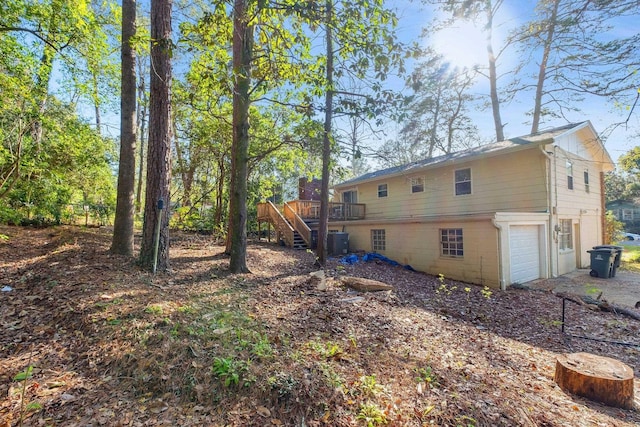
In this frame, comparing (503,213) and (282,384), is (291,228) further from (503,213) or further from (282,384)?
Answer: (282,384)

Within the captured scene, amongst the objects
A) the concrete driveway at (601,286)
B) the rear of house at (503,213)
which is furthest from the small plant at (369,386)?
the concrete driveway at (601,286)

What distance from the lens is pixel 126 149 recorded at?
19.5 ft

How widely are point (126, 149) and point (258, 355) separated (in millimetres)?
5383

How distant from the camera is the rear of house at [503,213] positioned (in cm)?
842

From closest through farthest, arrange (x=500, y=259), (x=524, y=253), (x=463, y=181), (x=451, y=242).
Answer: (x=500, y=259)
(x=524, y=253)
(x=451, y=242)
(x=463, y=181)

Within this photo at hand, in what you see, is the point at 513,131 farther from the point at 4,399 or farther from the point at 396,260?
the point at 4,399

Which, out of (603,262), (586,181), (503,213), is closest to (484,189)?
(503,213)

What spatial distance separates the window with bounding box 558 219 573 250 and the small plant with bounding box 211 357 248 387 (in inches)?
461

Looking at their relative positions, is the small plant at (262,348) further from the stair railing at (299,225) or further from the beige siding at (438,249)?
the stair railing at (299,225)

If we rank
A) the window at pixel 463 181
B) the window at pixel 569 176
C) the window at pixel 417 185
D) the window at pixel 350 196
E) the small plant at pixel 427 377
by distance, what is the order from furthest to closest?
the window at pixel 350 196 → the window at pixel 417 185 → the window at pixel 463 181 → the window at pixel 569 176 → the small plant at pixel 427 377

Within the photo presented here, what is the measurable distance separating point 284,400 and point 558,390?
2846mm

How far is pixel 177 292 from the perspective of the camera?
4238 mm

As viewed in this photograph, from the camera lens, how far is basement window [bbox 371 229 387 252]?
11.5m

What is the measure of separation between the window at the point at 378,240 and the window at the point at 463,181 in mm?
3338
